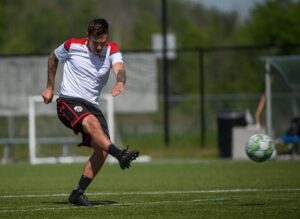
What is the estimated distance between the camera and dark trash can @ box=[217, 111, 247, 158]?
24100 mm

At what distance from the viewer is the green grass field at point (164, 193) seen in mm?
9414

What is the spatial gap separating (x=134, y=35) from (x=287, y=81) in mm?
19764

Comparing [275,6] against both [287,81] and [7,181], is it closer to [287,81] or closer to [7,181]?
[287,81]

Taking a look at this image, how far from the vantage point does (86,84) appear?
1062cm

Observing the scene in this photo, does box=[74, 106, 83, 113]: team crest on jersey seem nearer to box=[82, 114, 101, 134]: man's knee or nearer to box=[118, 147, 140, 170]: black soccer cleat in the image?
box=[82, 114, 101, 134]: man's knee

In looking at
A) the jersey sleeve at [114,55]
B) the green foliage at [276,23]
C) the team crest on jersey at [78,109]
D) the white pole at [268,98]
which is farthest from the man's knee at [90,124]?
the green foliage at [276,23]

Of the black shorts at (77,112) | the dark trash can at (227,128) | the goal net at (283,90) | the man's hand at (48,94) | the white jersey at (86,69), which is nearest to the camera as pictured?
the black shorts at (77,112)

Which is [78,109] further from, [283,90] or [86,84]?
[283,90]

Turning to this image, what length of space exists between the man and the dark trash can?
535 inches

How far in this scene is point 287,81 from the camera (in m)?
24.2

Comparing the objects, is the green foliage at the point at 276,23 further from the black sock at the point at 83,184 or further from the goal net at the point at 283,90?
the black sock at the point at 83,184

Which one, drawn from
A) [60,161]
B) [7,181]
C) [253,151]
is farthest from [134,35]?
[253,151]

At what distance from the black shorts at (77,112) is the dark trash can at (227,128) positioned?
540 inches

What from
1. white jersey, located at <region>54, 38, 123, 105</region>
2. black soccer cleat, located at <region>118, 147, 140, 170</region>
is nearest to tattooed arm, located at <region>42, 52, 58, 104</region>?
white jersey, located at <region>54, 38, 123, 105</region>
